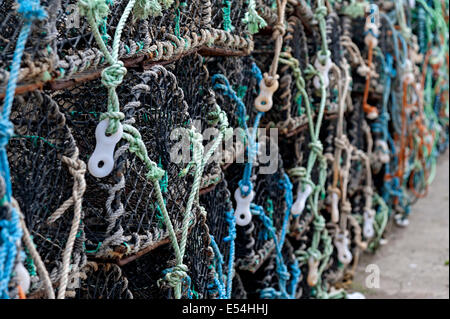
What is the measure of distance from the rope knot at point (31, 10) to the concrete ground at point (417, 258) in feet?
6.77

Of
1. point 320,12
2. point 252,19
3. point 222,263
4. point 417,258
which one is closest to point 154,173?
point 222,263

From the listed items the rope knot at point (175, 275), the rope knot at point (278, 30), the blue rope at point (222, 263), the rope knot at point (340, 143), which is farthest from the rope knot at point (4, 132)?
the rope knot at point (340, 143)

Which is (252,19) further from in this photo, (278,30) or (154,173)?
(154,173)

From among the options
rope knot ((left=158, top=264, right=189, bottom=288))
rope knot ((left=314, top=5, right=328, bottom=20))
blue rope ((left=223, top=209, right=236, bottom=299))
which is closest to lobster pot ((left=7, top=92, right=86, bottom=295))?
rope knot ((left=158, top=264, right=189, bottom=288))

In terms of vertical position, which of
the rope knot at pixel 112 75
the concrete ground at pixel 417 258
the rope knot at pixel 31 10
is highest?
the rope knot at pixel 31 10

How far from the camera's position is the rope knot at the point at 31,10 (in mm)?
828

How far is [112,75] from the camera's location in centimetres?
104

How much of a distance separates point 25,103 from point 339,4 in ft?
6.03

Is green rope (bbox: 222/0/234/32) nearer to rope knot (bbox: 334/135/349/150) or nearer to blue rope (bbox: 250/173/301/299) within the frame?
blue rope (bbox: 250/173/301/299)

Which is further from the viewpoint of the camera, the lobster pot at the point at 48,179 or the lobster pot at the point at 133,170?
the lobster pot at the point at 133,170

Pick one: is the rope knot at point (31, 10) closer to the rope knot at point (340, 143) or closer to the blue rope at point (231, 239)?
the blue rope at point (231, 239)

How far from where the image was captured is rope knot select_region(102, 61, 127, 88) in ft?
3.37

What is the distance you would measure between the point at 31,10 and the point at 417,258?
2486mm
